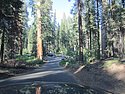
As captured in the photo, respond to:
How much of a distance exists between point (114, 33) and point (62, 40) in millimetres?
103458

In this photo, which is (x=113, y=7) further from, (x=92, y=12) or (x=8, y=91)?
(x=8, y=91)

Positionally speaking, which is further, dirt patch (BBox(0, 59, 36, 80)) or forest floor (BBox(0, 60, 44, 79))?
forest floor (BBox(0, 60, 44, 79))

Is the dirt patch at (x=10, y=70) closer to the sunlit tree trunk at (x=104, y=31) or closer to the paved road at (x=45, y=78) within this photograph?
the paved road at (x=45, y=78)

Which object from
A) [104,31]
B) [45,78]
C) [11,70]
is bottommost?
[45,78]

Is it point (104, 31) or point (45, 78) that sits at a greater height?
point (104, 31)

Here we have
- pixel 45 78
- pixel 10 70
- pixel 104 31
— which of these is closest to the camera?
pixel 45 78

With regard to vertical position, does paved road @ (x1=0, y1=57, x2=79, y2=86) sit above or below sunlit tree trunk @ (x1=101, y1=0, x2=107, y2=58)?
below

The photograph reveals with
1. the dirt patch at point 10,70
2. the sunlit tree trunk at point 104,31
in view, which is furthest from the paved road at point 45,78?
the sunlit tree trunk at point 104,31

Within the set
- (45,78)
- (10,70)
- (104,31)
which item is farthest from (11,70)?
(104,31)

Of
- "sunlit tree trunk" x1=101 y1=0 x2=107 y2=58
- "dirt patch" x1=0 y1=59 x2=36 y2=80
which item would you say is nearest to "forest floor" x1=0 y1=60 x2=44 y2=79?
"dirt patch" x1=0 y1=59 x2=36 y2=80

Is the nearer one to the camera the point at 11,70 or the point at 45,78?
the point at 45,78

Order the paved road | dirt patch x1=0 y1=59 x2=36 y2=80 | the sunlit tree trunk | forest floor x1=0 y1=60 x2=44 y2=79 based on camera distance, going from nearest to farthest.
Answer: the paved road < dirt patch x1=0 y1=59 x2=36 y2=80 < forest floor x1=0 y1=60 x2=44 y2=79 < the sunlit tree trunk

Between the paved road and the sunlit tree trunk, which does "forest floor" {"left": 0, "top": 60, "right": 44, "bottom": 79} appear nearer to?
the paved road

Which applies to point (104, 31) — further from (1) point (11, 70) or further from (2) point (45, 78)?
(2) point (45, 78)
